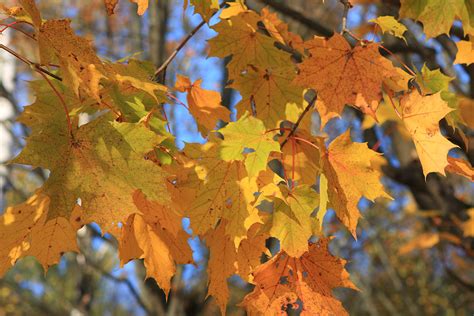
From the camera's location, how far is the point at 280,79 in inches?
63.5

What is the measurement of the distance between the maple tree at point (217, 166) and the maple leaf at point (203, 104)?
22 centimetres

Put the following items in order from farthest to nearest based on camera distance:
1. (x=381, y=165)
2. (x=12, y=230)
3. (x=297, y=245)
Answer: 1. (x=381, y=165)
2. (x=12, y=230)
3. (x=297, y=245)

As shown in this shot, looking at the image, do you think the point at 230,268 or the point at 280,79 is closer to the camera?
the point at 230,268

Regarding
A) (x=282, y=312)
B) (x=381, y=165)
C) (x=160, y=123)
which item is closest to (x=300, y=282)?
(x=282, y=312)

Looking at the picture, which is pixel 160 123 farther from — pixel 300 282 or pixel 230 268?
pixel 300 282

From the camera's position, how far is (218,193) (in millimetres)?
1312

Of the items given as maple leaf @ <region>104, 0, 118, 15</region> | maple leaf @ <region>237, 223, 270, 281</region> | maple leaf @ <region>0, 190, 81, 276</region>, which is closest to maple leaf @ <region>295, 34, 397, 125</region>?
maple leaf @ <region>237, 223, 270, 281</region>

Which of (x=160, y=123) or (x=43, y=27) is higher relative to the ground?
(x=43, y=27)

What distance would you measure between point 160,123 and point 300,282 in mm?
543

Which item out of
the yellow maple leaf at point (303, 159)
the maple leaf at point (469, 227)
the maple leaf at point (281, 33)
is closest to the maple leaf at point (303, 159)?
the yellow maple leaf at point (303, 159)

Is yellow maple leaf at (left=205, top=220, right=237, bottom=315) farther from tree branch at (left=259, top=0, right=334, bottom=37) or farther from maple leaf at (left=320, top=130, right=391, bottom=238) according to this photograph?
tree branch at (left=259, top=0, right=334, bottom=37)

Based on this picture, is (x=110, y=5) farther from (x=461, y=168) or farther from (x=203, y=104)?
(x=461, y=168)

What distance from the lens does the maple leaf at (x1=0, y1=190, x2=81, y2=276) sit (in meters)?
1.35

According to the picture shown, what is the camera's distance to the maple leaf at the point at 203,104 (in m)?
1.67
